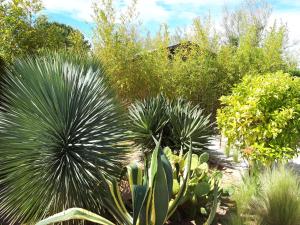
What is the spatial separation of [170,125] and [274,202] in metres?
3.16

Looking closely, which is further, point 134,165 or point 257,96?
point 257,96

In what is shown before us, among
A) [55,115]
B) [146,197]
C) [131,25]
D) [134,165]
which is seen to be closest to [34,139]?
[55,115]

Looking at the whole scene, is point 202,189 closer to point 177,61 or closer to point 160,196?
point 160,196

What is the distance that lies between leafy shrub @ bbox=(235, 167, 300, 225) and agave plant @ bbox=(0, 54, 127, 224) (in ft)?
5.04

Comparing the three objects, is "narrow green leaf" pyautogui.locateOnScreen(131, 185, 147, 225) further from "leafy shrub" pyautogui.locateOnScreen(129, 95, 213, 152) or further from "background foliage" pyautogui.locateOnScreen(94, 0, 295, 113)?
"background foliage" pyautogui.locateOnScreen(94, 0, 295, 113)

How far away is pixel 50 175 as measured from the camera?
364 centimetres

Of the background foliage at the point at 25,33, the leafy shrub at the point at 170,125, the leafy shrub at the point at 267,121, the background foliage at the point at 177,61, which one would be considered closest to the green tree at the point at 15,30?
the background foliage at the point at 25,33

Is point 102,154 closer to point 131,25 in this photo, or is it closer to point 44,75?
point 44,75

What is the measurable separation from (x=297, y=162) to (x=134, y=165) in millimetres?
4735

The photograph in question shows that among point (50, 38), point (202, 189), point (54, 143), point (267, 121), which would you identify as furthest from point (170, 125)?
point (50, 38)

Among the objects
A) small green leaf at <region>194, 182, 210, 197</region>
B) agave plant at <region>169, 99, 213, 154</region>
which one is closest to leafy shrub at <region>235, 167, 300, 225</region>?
small green leaf at <region>194, 182, 210, 197</region>

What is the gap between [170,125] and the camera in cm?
675

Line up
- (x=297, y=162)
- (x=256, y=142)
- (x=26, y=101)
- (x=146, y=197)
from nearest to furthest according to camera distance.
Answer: (x=146, y=197)
(x=26, y=101)
(x=256, y=142)
(x=297, y=162)

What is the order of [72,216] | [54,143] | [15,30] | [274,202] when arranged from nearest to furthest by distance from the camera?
[72,216]
[54,143]
[274,202]
[15,30]
